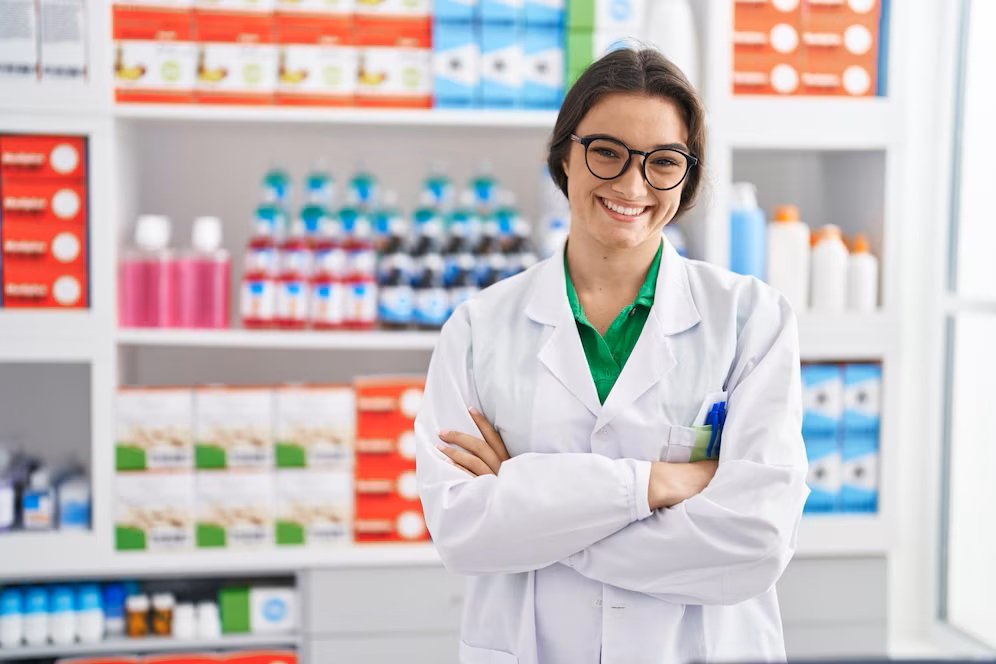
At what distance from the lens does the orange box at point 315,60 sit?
2.56 meters

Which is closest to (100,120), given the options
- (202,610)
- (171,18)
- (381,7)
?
(171,18)

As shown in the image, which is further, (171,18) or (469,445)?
(171,18)

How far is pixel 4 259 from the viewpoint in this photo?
2535mm

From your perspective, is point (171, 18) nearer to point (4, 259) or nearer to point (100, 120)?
point (100, 120)

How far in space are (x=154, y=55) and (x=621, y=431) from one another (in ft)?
5.52

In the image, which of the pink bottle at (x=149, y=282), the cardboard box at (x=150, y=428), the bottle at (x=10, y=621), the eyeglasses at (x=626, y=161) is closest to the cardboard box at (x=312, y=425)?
the cardboard box at (x=150, y=428)

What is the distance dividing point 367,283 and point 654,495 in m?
1.34

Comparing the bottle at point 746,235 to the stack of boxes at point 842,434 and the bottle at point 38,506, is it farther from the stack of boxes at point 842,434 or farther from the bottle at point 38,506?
the bottle at point 38,506

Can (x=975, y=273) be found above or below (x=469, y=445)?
above

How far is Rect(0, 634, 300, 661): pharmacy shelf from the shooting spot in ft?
8.39

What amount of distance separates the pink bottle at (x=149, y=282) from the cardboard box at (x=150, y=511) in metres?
0.39

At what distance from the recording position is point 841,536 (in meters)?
2.64

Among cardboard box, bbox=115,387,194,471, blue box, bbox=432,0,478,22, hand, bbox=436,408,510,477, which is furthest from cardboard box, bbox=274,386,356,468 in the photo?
hand, bbox=436,408,510,477

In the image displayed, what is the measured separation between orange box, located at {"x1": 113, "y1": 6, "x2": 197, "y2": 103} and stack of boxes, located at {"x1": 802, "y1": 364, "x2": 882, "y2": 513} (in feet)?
5.66
